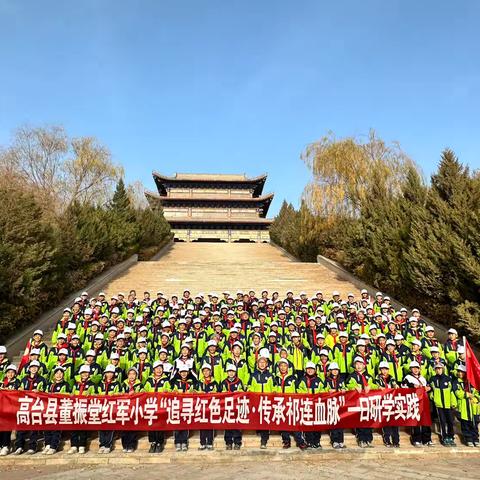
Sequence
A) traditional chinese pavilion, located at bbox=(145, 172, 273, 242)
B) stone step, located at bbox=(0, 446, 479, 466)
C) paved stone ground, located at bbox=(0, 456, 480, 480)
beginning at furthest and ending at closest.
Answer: traditional chinese pavilion, located at bbox=(145, 172, 273, 242) → stone step, located at bbox=(0, 446, 479, 466) → paved stone ground, located at bbox=(0, 456, 480, 480)

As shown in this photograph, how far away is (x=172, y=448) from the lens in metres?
5.07

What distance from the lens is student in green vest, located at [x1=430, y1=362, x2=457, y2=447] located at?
513cm

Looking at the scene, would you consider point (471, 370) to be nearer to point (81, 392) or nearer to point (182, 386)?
point (182, 386)

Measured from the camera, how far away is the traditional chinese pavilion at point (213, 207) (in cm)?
3941

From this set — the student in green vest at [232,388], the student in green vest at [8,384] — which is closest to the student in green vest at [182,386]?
the student in green vest at [232,388]

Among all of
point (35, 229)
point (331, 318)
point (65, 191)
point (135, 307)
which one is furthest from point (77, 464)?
point (65, 191)

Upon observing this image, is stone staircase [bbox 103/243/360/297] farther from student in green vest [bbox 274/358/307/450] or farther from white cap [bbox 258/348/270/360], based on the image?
student in green vest [bbox 274/358/307/450]

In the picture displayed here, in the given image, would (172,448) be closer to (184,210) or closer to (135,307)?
(135,307)

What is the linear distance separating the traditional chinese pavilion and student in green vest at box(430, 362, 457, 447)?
33693mm

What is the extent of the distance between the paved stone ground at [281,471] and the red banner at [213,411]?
49 centimetres

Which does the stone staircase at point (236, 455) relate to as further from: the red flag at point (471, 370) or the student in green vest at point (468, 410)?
the red flag at point (471, 370)

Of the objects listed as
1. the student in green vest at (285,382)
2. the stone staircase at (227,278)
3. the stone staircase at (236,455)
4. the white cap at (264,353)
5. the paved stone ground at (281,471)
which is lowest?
the paved stone ground at (281,471)

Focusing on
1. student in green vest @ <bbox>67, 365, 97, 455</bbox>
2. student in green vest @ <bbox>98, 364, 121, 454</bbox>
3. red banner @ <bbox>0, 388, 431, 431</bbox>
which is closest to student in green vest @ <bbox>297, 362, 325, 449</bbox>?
red banner @ <bbox>0, 388, 431, 431</bbox>

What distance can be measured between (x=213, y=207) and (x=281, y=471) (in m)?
37.7
